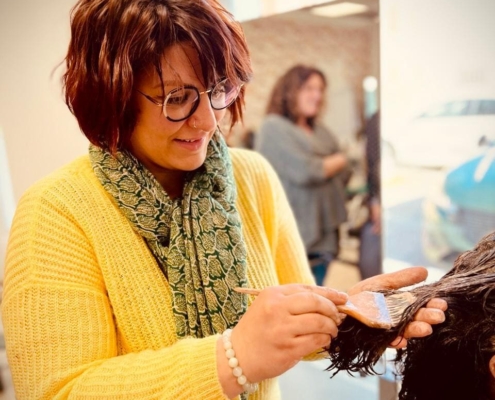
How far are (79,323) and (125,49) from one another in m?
0.45

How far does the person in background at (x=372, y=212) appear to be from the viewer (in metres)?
1.84

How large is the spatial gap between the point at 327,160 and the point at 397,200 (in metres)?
0.45

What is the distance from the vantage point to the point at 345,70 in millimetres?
1927

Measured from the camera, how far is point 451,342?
2.21ft

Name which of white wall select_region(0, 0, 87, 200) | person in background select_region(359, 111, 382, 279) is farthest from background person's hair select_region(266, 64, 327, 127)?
white wall select_region(0, 0, 87, 200)

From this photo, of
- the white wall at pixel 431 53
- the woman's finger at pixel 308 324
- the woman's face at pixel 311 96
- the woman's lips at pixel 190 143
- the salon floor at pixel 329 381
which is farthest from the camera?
the woman's face at pixel 311 96

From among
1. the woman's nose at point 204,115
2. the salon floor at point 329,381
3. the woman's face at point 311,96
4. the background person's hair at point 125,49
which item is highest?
the background person's hair at point 125,49

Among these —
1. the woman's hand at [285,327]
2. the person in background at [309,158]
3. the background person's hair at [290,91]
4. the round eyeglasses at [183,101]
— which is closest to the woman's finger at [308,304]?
the woman's hand at [285,327]

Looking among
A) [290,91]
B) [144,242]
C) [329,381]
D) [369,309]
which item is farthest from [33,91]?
[369,309]

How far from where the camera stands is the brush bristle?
25.2 inches

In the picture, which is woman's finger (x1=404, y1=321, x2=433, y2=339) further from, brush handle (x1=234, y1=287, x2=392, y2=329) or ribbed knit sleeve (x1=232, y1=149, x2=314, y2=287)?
ribbed knit sleeve (x1=232, y1=149, x2=314, y2=287)

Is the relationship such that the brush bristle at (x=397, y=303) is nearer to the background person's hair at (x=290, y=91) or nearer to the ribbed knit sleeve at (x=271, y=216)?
the ribbed knit sleeve at (x=271, y=216)

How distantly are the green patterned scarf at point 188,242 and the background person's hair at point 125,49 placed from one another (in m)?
0.07

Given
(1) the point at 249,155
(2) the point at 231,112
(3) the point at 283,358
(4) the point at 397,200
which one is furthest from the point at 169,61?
(4) the point at 397,200
